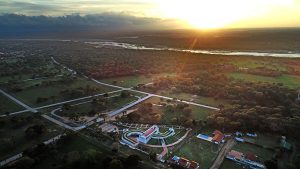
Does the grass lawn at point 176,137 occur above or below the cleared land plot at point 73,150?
above

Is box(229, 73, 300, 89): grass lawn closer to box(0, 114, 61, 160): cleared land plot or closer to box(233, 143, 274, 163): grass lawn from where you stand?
box(233, 143, 274, 163): grass lawn

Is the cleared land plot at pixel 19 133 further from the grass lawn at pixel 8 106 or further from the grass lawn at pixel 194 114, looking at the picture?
the grass lawn at pixel 194 114

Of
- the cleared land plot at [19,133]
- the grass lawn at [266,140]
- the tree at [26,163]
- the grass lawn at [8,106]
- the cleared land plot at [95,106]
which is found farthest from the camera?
the grass lawn at [8,106]

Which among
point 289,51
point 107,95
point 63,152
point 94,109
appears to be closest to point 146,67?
point 107,95

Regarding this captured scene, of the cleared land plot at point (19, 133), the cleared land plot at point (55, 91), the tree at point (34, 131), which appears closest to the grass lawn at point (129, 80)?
the cleared land plot at point (55, 91)

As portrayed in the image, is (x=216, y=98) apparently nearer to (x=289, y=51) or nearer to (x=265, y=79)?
(x=265, y=79)

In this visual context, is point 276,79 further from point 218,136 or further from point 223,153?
point 223,153
